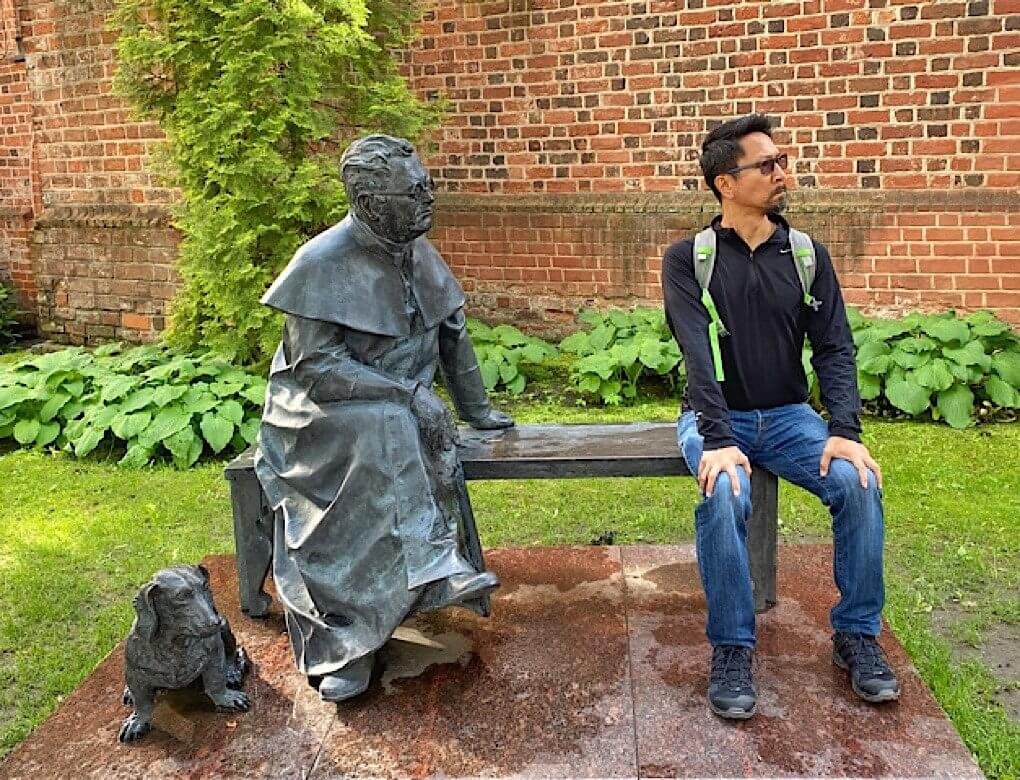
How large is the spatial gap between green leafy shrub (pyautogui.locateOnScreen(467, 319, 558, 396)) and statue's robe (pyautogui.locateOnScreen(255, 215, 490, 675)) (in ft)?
12.8

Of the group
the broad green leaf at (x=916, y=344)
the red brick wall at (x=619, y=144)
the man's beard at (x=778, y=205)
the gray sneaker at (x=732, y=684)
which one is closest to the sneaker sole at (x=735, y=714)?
the gray sneaker at (x=732, y=684)

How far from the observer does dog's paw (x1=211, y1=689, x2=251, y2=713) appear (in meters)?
3.30

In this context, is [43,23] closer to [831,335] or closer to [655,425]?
[655,425]

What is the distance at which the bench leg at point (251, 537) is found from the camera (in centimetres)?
376

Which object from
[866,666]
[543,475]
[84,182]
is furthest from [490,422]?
[84,182]

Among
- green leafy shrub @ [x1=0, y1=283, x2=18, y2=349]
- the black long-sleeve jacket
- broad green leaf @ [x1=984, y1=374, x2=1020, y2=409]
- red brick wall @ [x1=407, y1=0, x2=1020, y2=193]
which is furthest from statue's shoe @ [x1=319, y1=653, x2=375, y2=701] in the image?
green leafy shrub @ [x1=0, y1=283, x2=18, y2=349]

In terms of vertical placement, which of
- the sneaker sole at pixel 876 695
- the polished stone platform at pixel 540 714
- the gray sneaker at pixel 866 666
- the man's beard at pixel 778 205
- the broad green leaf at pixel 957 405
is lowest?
the broad green leaf at pixel 957 405

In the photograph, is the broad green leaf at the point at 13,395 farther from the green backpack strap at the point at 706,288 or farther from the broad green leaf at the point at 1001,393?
the broad green leaf at the point at 1001,393

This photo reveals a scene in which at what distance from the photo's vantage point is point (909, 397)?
21.7 ft

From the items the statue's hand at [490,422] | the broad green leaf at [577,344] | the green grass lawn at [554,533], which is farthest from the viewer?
the broad green leaf at [577,344]

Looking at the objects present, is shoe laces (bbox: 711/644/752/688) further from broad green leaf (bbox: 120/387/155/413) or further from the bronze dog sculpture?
broad green leaf (bbox: 120/387/155/413)

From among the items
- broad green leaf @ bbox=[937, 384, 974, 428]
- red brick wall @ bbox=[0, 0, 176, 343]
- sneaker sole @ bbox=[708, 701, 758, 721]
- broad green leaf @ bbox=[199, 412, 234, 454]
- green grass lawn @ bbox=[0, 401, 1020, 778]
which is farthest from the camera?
red brick wall @ bbox=[0, 0, 176, 343]

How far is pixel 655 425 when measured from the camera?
13.7 feet

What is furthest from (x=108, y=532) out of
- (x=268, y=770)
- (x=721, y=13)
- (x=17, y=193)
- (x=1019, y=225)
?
(x=17, y=193)
